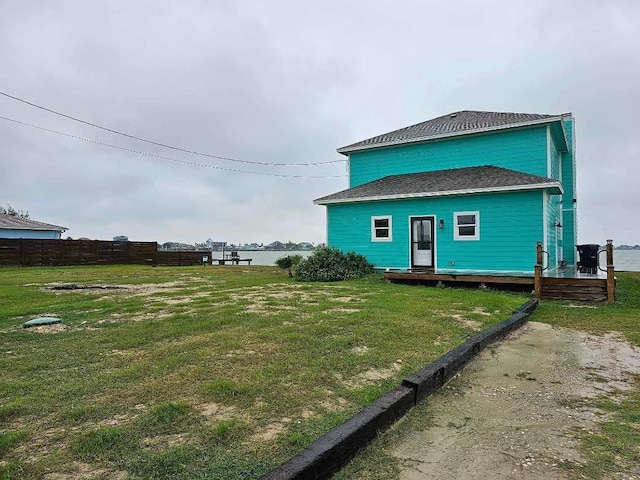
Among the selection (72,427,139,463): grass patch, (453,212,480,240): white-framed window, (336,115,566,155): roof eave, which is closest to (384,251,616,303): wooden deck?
(453,212,480,240): white-framed window

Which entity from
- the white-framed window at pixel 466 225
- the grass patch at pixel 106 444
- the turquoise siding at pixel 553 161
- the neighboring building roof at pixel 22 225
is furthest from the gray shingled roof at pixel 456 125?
the neighboring building roof at pixel 22 225

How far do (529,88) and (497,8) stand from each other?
825 centimetres

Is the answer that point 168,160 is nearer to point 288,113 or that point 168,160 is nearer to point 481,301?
point 288,113

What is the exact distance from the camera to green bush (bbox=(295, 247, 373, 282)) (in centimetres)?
1416

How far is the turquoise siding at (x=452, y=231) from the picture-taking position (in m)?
12.2

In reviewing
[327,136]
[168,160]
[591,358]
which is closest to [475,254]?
[591,358]

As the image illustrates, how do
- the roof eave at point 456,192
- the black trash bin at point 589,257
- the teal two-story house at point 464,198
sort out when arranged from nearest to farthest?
1. the roof eave at point 456,192
2. the teal two-story house at point 464,198
3. the black trash bin at point 589,257

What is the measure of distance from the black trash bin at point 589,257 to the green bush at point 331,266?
7180mm

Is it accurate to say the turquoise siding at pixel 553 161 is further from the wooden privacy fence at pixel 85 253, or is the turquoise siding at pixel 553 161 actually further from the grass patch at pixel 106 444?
the wooden privacy fence at pixel 85 253

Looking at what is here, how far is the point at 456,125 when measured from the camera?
16.1 m

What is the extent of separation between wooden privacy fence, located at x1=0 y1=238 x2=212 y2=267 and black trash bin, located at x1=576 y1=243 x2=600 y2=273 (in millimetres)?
24744

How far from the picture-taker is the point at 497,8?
45.6ft

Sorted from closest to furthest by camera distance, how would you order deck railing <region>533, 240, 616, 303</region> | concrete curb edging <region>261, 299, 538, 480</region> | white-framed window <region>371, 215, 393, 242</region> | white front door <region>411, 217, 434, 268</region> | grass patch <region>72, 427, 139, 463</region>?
concrete curb edging <region>261, 299, 538, 480</region> < grass patch <region>72, 427, 139, 463</region> < deck railing <region>533, 240, 616, 303</region> < white front door <region>411, 217, 434, 268</region> < white-framed window <region>371, 215, 393, 242</region>

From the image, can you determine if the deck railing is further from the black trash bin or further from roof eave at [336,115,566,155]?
roof eave at [336,115,566,155]
